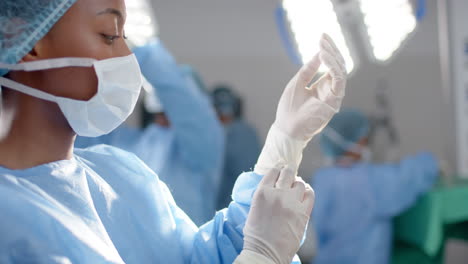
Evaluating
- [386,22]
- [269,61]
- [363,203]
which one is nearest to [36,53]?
[386,22]

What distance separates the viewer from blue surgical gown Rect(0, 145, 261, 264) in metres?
0.85

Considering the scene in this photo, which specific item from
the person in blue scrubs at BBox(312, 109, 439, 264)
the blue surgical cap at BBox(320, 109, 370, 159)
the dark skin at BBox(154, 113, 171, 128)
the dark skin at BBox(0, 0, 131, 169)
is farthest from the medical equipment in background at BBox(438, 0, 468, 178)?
the dark skin at BBox(0, 0, 131, 169)

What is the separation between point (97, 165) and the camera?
1134 mm

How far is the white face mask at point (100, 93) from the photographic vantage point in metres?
0.96

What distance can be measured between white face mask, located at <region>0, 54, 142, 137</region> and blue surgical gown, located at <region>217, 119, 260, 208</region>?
112 inches

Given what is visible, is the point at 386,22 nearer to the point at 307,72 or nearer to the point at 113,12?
the point at 307,72

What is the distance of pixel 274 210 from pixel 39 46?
519mm

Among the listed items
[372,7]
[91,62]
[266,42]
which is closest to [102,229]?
[91,62]

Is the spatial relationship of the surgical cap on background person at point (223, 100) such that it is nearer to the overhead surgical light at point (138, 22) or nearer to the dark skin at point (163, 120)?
the dark skin at point (163, 120)

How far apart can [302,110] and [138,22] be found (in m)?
1.19

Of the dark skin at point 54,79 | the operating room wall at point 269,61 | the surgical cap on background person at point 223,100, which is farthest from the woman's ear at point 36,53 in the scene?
the operating room wall at point 269,61

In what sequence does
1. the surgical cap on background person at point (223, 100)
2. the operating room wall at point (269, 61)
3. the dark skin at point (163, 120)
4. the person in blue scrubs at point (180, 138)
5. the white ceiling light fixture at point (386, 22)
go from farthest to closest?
the operating room wall at point (269, 61)
the surgical cap on background person at point (223, 100)
the dark skin at point (163, 120)
the person in blue scrubs at point (180, 138)
the white ceiling light fixture at point (386, 22)

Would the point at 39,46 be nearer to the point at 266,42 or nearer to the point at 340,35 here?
the point at 340,35

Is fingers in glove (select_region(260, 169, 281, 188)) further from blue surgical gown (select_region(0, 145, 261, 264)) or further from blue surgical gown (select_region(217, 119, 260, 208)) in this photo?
blue surgical gown (select_region(217, 119, 260, 208))
